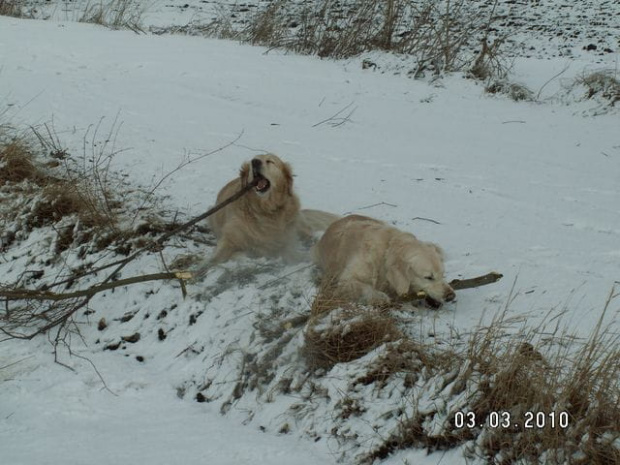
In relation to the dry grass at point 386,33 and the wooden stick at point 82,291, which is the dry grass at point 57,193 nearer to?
the wooden stick at point 82,291

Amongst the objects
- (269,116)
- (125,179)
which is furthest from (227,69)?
(125,179)

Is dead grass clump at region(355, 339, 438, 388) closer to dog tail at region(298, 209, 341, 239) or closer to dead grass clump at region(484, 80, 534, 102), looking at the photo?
dog tail at region(298, 209, 341, 239)

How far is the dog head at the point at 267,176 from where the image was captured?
18.1 feet

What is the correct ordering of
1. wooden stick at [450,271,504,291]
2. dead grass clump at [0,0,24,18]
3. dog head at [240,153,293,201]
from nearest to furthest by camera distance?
wooden stick at [450,271,504,291], dog head at [240,153,293,201], dead grass clump at [0,0,24,18]

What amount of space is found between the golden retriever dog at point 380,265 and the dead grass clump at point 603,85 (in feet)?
15.2

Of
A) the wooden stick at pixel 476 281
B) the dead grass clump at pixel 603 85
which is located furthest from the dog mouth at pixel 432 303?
the dead grass clump at pixel 603 85

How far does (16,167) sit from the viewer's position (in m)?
6.69

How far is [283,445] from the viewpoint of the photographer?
143 inches

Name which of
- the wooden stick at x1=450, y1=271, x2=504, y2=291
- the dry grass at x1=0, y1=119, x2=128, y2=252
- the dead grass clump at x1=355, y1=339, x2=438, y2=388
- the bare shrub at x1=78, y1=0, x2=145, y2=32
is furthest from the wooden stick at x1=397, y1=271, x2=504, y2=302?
the bare shrub at x1=78, y1=0, x2=145, y2=32

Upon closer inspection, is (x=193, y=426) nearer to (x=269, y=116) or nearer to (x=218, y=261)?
(x=218, y=261)

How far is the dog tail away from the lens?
19.3 feet

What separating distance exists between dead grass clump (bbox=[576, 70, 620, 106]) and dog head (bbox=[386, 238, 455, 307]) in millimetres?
4838

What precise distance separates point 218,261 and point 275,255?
511mm

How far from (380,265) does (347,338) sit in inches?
31.6
